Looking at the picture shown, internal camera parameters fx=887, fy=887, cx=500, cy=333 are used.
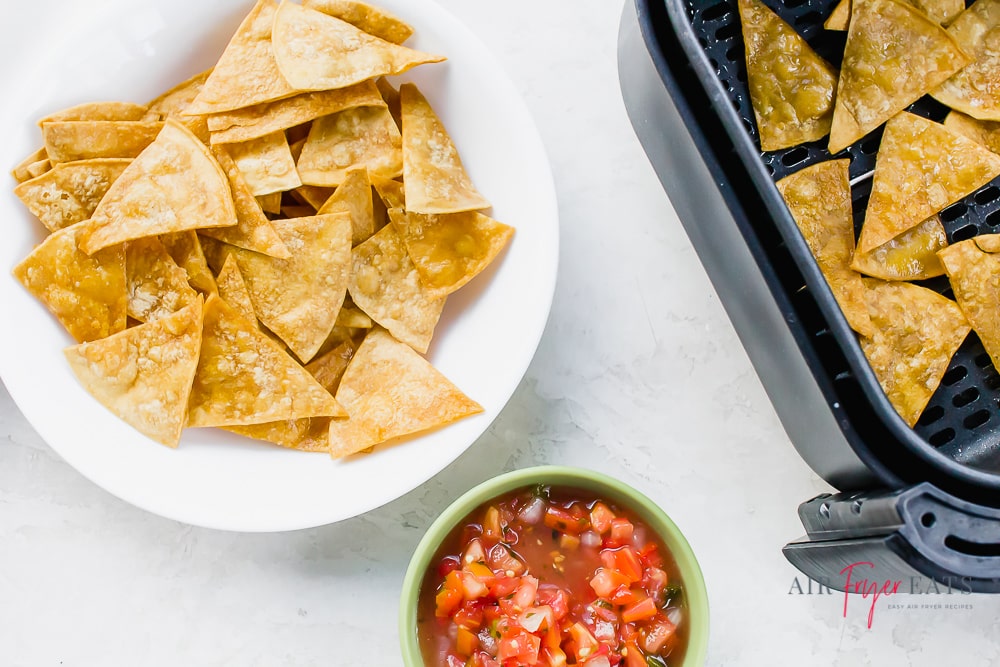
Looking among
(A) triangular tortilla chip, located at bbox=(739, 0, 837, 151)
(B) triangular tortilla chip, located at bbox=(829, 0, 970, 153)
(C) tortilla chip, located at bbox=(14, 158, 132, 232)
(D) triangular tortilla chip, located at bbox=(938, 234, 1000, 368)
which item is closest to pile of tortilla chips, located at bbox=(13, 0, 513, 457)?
(C) tortilla chip, located at bbox=(14, 158, 132, 232)

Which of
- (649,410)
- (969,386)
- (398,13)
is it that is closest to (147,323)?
(398,13)

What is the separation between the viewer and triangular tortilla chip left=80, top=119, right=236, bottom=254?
3.66 feet

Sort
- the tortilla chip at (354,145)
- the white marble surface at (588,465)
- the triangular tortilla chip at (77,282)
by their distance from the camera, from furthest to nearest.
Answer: the white marble surface at (588,465) → the tortilla chip at (354,145) → the triangular tortilla chip at (77,282)

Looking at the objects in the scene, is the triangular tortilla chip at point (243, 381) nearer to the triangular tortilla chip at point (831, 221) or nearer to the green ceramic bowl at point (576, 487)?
the green ceramic bowl at point (576, 487)

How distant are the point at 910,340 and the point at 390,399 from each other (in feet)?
2.34

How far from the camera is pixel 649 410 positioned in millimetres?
1344

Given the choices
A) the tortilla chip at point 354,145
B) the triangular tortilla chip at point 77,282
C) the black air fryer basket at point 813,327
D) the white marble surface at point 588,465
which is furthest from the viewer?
the white marble surface at point 588,465

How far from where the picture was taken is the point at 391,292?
4.03 feet

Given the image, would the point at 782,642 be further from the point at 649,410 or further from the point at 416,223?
the point at 416,223

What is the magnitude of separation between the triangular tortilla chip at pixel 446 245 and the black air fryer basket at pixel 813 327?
267 millimetres

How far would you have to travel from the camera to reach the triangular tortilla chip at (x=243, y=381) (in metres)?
1.16

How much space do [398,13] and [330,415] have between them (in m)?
0.55

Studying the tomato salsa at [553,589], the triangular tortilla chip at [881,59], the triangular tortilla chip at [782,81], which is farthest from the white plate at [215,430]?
the triangular tortilla chip at [881,59]

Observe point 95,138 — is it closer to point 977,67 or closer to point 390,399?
point 390,399
